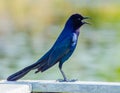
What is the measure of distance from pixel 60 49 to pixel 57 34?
8.32ft

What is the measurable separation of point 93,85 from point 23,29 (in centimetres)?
311

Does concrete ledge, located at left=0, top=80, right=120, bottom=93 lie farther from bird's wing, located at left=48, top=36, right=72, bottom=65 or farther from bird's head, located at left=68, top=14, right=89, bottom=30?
bird's head, located at left=68, top=14, right=89, bottom=30

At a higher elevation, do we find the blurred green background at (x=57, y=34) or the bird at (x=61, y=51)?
the blurred green background at (x=57, y=34)

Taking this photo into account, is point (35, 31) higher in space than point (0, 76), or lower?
higher

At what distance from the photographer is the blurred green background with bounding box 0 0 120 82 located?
229 inches

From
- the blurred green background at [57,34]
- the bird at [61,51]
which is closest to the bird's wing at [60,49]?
the bird at [61,51]

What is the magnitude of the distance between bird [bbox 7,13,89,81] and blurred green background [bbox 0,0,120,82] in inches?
70.4

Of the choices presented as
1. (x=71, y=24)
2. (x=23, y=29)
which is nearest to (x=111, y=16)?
(x=23, y=29)

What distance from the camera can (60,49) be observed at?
371 centimetres

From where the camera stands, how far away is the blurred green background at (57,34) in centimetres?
581

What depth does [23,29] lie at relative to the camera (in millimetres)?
6523

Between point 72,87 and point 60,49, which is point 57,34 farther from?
point 72,87

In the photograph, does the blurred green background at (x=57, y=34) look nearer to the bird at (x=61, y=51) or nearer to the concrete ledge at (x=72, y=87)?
the bird at (x=61, y=51)

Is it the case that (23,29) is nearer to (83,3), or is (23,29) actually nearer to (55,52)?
(83,3)
